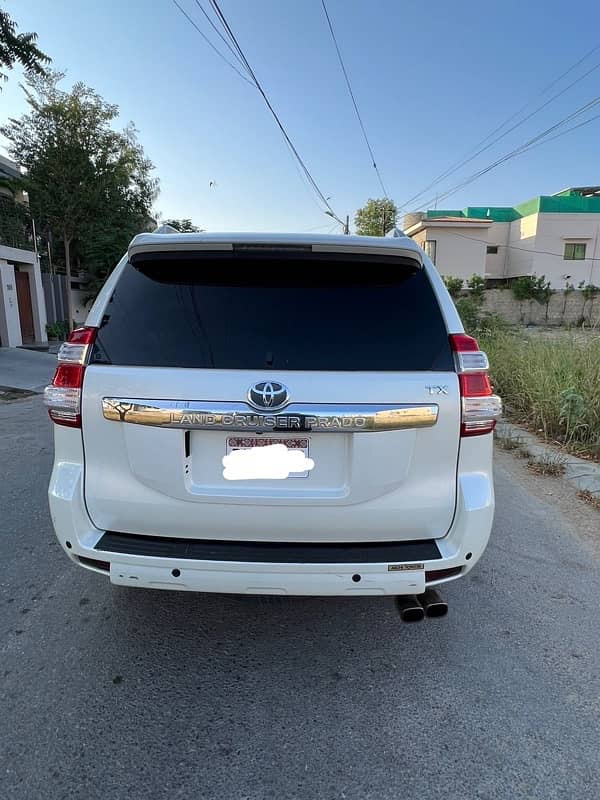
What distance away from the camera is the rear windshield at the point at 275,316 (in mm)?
1962

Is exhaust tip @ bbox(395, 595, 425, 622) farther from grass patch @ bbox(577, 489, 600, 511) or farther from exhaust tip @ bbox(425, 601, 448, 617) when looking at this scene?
grass patch @ bbox(577, 489, 600, 511)

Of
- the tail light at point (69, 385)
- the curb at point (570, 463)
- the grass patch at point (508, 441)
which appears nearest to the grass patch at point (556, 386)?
the curb at point (570, 463)

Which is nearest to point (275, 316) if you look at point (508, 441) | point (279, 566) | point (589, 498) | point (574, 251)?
point (279, 566)

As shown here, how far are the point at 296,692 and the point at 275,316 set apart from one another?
1.59 m

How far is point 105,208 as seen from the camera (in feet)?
69.6

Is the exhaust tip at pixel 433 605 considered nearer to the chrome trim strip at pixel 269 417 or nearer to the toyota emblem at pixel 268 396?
the chrome trim strip at pixel 269 417

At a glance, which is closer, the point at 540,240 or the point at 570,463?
the point at 570,463

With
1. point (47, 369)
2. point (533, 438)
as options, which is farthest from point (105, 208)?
point (533, 438)

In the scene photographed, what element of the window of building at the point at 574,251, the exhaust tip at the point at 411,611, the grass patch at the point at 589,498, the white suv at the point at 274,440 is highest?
the window of building at the point at 574,251

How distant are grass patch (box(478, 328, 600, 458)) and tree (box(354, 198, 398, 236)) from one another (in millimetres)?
38237

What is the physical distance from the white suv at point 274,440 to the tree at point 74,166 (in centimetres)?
2121

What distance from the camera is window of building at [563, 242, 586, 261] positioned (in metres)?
36.3

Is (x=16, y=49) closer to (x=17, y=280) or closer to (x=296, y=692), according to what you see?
(x=17, y=280)

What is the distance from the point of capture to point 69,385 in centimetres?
200
